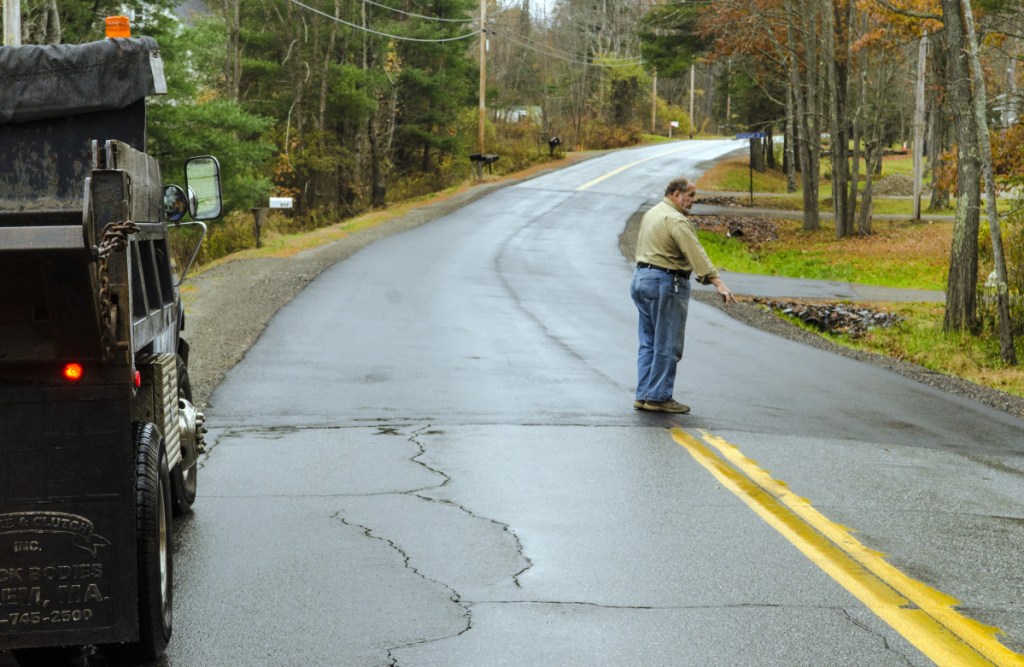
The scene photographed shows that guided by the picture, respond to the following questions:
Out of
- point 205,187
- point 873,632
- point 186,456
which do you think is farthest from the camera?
point 205,187

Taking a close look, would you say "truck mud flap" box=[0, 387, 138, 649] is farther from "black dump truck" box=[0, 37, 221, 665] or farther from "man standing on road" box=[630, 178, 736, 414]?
"man standing on road" box=[630, 178, 736, 414]

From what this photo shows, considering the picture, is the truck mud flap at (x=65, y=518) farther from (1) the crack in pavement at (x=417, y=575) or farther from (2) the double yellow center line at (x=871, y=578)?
(2) the double yellow center line at (x=871, y=578)

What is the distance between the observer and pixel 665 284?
1033 centimetres

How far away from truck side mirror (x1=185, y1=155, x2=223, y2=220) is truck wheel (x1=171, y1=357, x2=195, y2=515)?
947 mm

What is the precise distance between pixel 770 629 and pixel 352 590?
1847 mm

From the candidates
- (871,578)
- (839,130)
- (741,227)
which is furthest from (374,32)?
(871,578)

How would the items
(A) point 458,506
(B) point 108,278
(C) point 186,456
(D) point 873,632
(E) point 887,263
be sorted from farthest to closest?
(E) point 887,263, (A) point 458,506, (C) point 186,456, (D) point 873,632, (B) point 108,278

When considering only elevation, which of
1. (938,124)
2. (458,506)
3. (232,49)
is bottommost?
(458,506)

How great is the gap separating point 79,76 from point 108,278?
108 inches

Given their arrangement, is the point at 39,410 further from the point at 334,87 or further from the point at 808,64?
the point at 334,87

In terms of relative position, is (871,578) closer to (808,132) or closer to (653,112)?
(808,132)

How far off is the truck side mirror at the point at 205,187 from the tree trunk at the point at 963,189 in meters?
14.3

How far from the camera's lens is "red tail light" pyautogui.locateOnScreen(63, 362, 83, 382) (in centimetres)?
433

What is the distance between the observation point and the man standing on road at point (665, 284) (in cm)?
1029
